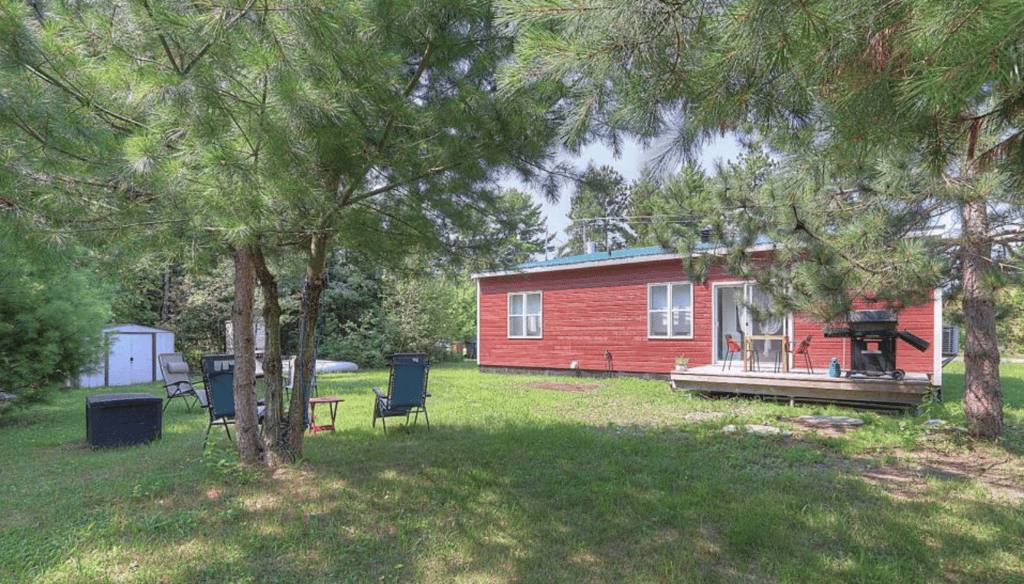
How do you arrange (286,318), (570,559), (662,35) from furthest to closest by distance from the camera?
(286,318) < (570,559) < (662,35)

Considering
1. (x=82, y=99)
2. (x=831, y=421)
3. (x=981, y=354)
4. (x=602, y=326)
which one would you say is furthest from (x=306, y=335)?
(x=602, y=326)

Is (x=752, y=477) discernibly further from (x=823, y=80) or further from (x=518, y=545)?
(x=823, y=80)

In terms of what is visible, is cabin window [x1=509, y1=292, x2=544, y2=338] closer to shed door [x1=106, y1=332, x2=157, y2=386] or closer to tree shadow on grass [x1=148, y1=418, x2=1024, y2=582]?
shed door [x1=106, y1=332, x2=157, y2=386]

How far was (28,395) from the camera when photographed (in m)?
7.45

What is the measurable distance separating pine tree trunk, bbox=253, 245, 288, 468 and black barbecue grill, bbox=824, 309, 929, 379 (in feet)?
21.2

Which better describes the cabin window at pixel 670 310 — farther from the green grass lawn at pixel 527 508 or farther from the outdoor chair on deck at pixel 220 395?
the outdoor chair on deck at pixel 220 395

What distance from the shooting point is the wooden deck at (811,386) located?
751cm

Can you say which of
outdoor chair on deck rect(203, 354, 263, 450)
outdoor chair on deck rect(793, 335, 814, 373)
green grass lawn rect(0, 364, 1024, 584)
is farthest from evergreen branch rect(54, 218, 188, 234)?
outdoor chair on deck rect(793, 335, 814, 373)

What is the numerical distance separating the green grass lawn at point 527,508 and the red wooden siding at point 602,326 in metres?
5.09

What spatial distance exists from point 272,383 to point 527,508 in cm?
239

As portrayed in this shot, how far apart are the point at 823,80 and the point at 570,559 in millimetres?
2553

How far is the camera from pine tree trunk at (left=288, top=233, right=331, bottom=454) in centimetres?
452

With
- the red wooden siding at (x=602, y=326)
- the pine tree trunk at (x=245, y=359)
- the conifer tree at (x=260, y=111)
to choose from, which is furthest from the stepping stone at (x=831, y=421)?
the pine tree trunk at (x=245, y=359)

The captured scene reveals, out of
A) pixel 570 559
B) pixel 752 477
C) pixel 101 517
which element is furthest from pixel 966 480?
pixel 101 517
